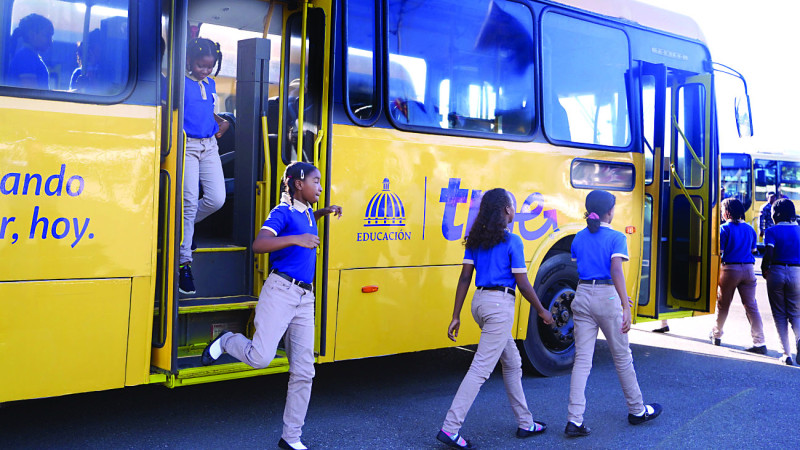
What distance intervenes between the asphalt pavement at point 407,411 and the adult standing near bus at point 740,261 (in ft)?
2.63

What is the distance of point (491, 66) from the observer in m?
6.31

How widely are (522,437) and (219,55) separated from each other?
10.7ft

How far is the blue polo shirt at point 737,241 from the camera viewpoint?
8.08 meters

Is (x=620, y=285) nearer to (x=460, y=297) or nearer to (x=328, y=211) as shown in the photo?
(x=460, y=297)

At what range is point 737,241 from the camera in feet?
26.6

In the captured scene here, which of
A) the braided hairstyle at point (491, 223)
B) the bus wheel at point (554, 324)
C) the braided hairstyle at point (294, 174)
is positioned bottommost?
the bus wheel at point (554, 324)

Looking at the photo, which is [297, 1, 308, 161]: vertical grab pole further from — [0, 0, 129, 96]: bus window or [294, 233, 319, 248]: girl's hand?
[0, 0, 129, 96]: bus window

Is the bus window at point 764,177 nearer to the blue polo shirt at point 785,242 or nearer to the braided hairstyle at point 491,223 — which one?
the blue polo shirt at point 785,242

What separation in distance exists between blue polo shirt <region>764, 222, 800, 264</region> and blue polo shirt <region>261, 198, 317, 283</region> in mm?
5354

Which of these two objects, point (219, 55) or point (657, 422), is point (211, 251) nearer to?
point (219, 55)

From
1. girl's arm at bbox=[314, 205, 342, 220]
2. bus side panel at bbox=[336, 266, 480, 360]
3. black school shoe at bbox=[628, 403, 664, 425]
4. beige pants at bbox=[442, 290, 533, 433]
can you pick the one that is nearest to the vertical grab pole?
girl's arm at bbox=[314, 205, 342, 220]

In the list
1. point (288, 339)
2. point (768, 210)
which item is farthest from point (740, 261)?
point (768, 210)

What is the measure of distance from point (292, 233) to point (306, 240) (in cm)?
11

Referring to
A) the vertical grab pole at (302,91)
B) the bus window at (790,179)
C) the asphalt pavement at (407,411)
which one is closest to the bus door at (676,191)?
the asphalt pavement at (407,411)
